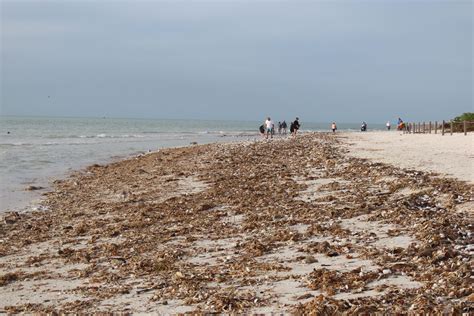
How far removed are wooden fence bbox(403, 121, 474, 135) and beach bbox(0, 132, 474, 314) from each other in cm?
2630

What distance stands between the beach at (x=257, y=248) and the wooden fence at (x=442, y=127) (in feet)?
86.3

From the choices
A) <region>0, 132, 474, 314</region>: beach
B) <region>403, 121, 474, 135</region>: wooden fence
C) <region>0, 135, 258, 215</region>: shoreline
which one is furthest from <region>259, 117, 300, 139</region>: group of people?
<region>0, 132, 474, 314</region>: beach

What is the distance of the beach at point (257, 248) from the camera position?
5.85m

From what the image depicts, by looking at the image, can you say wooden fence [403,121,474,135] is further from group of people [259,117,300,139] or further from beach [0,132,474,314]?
beach [0,132,474,314]

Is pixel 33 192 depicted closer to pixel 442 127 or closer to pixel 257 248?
pixel 257 248

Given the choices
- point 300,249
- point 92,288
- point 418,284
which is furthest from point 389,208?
point 92,288

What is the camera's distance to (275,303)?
570 cm

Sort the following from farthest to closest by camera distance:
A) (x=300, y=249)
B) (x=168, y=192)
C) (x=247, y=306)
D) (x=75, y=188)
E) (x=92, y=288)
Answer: (x=75, y=188)
(x=168, y=192)
(x=300, y=249)
(x=92, y=288)
(x=247, y=306)

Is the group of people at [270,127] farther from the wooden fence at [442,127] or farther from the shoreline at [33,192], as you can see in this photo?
the shoreline at [33,192]

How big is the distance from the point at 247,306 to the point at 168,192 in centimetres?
969

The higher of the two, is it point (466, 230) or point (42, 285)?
point (466, 230)

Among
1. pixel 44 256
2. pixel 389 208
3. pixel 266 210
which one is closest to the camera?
pixel 44 256

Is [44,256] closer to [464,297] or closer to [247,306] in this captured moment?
[247,306]

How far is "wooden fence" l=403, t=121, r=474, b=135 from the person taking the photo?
128ft
